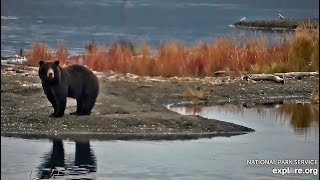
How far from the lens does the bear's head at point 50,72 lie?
11.7m

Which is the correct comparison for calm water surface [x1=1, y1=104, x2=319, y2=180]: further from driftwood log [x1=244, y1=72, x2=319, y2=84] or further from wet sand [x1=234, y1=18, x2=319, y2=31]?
wet sand [x1=234, y1=18, x2=319, y2=31]

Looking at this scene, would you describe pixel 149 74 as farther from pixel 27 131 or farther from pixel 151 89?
pixel 27 131

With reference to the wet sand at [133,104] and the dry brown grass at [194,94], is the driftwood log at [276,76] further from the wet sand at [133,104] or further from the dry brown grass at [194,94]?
the dry brown grass at [194,94]

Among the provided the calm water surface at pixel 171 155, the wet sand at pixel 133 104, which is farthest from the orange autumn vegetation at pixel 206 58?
the calm water surface at pixel 171 155

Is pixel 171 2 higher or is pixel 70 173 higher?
pixel 171 2

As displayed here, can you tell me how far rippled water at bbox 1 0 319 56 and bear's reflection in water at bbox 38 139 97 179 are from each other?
32.2 feet

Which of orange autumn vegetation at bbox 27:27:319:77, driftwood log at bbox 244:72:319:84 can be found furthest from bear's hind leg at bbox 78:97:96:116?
orange autumn vegetation at bbox 27:27:319:77

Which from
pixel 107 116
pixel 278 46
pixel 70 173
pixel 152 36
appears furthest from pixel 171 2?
pixel 70 173

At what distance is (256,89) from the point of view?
631 inches

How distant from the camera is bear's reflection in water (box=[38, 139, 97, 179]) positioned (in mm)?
9508

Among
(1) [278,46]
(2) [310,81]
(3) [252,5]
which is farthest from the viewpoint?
(3) [252,5]

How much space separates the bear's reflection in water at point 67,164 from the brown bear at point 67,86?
1129 mm

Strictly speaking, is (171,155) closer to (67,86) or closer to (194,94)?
(67,86)

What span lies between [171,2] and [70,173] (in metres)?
32.1
